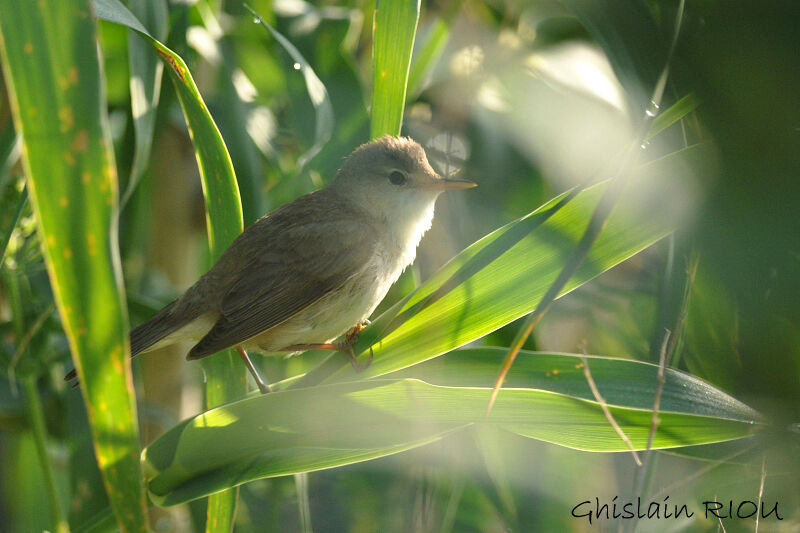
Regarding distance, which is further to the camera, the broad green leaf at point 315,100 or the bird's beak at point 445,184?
the bird's beak at point 445,184

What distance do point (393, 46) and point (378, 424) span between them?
2.36 feet

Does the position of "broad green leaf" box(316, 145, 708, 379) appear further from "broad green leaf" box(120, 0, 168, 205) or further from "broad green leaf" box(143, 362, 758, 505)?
"broad green leaf" box(120, 0, 168, 205)

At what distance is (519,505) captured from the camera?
1.83 m

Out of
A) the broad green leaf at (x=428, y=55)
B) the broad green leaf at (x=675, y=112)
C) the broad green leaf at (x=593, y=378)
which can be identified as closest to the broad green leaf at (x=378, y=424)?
the broad green leaf at (x=593, y=378)

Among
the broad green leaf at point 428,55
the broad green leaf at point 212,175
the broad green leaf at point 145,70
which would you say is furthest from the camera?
the broad green leaf at point 428,55

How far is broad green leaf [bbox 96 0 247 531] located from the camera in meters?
1.35

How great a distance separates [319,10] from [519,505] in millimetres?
1596

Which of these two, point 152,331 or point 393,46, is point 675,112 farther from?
point 152,331

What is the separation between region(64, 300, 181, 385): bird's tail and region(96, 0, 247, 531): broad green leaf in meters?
0.19

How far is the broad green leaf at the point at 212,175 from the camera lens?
135 cm

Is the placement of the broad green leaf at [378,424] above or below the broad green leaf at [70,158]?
below

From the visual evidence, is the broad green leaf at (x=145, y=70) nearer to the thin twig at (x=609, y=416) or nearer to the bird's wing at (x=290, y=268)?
the bird's wing at (x=290, y=268)

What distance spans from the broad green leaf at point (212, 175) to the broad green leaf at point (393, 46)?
0.34 metres

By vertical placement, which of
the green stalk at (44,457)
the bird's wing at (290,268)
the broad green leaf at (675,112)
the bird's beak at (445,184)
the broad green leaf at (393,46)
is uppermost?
the broad green leaf at (393,46)
